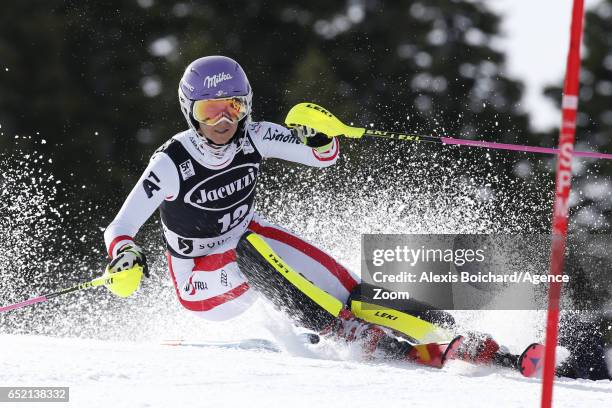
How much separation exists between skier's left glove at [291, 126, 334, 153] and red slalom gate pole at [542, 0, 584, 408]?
273cm

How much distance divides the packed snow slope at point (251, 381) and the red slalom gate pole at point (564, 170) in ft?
1.75

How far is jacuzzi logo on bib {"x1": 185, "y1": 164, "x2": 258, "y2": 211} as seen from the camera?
5.65 metres

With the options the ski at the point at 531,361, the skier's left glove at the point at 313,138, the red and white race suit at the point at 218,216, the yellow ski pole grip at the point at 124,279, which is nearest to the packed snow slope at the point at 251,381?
the ski at the point at 531,361

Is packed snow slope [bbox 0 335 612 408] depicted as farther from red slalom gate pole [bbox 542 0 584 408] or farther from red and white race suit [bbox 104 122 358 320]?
red and white race suit [bbox 104 122 358 320]

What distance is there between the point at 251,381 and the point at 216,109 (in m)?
1.99

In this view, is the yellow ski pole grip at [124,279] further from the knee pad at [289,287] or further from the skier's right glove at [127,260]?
the knee pad at [289,287]

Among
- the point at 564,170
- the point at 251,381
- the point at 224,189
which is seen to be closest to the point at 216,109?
the point at 224,189

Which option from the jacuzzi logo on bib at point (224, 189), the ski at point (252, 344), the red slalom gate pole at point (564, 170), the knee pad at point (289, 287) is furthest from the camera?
the jacuzzi logo on bib at point (224, 189)

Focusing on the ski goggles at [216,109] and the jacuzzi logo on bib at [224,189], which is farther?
the jacuzzi logo on bib at [224,189]

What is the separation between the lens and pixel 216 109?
5.55 meters

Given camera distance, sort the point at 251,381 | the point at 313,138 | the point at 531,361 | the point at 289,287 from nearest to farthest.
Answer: the point at 251,381 → the point at 531,361 → the point at 289,287 → the point at 313,138

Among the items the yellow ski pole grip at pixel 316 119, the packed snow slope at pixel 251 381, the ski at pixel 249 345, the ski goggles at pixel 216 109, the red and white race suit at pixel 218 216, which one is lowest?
the packed snow slope at pixel 251 381

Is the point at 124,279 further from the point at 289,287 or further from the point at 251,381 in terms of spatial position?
the point at 251,381

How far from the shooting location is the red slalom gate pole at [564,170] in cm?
312
